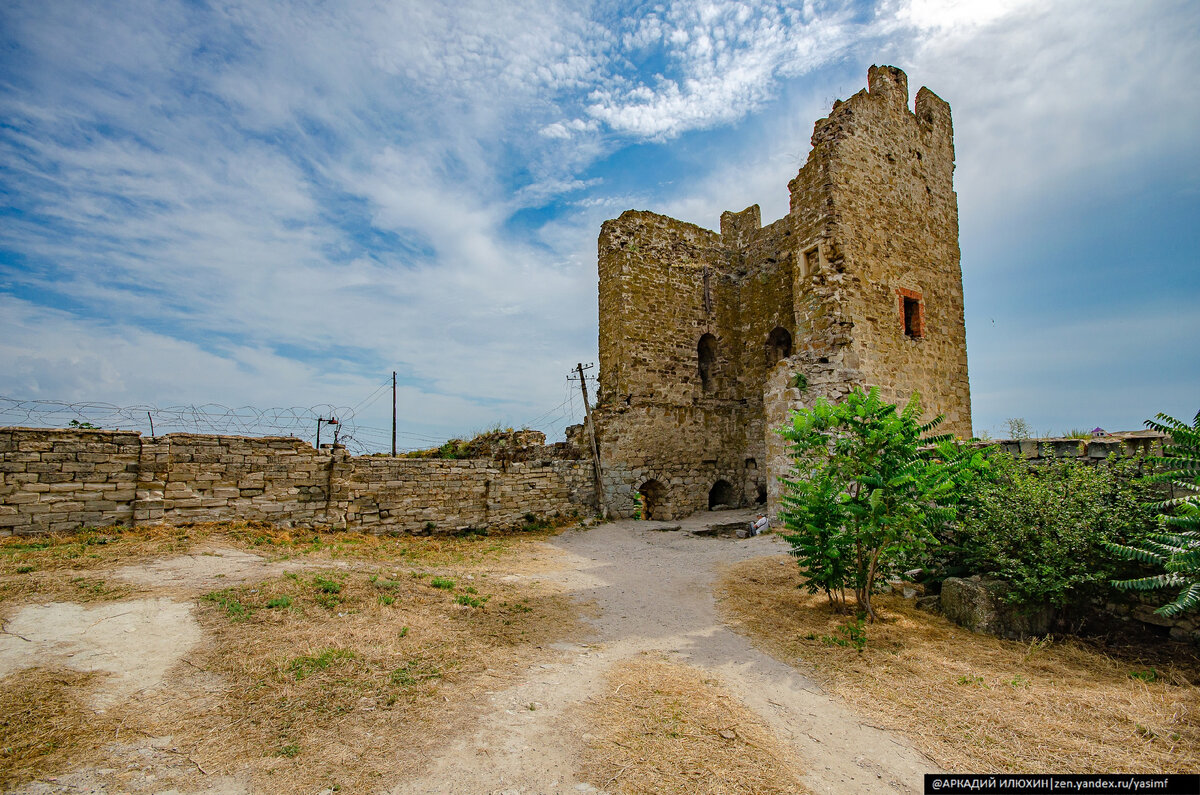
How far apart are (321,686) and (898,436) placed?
20.1 ft

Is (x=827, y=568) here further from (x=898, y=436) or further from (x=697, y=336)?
(x=697, y=336)

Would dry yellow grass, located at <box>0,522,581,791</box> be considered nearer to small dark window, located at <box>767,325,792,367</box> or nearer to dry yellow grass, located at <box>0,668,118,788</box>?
dry yellow grass, located at <box>0,668,118,788</box>

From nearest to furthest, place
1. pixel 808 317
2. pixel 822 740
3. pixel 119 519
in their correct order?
pixel 822 740, pixel 119 519, pixel 808 317

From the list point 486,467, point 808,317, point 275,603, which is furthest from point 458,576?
point 808,317

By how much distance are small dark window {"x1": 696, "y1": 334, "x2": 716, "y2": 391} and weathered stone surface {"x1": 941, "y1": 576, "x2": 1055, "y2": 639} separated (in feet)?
38.7

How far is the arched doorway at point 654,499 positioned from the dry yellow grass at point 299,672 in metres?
8.35

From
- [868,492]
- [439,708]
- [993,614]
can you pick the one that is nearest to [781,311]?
[868,492]

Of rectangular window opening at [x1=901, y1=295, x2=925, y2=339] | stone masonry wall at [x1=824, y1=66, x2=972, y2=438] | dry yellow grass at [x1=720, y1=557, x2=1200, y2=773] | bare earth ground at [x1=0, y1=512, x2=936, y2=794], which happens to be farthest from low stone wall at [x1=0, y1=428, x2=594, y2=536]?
rectangular window opening at [x1=901, y1=295, x2=925, y2=339]

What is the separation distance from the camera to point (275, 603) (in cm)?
609

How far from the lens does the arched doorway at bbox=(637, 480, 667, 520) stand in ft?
53.7

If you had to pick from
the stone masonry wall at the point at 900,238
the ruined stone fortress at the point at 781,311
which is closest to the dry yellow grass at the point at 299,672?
the ruined stone fortress at the point at 781,311

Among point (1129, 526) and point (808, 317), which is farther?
point (808, 317)

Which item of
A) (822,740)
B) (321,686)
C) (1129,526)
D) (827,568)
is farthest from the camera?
(827,568)

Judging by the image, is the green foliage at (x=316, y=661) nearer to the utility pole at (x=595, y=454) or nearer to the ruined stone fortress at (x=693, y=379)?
the ruined stone fortress at (x=693, y=379)
